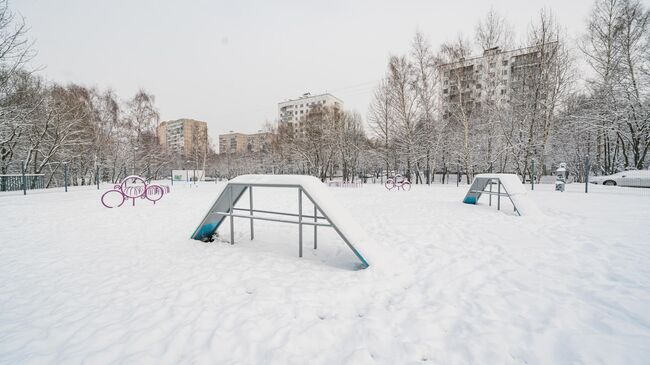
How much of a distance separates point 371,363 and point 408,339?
44 centimetres

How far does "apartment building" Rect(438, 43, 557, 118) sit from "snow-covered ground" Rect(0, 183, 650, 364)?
19735 mm

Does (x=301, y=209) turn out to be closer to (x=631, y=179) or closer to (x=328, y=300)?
(x=328, y=300)

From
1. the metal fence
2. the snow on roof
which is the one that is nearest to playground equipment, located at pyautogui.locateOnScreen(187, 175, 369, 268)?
the snow on roof

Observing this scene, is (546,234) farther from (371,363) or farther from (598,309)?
(371,363)

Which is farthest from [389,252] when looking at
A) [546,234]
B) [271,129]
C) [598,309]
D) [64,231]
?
[271,129]

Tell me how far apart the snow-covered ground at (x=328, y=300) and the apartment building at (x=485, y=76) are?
64.7 feet

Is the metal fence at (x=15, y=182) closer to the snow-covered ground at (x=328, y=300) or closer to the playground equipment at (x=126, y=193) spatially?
the playground equipment at (x=126, y=193)

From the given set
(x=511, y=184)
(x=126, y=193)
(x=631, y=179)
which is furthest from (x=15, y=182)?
(x=631, y=179)

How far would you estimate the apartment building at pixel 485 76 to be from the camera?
21172mm

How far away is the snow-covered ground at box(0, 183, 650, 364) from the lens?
82.9 inches

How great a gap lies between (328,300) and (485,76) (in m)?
25.6

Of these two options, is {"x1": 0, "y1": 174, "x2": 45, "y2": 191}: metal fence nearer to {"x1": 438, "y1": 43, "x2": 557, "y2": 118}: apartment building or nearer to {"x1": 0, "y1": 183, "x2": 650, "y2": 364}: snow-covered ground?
{"x1": 0, "y1": 183, "x2": 650, "y2": 364}: snow-covered ground

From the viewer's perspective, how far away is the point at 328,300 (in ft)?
9.57

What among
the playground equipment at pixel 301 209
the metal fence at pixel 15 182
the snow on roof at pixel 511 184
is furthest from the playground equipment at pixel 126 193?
the snow on roof at pixel 511 184
